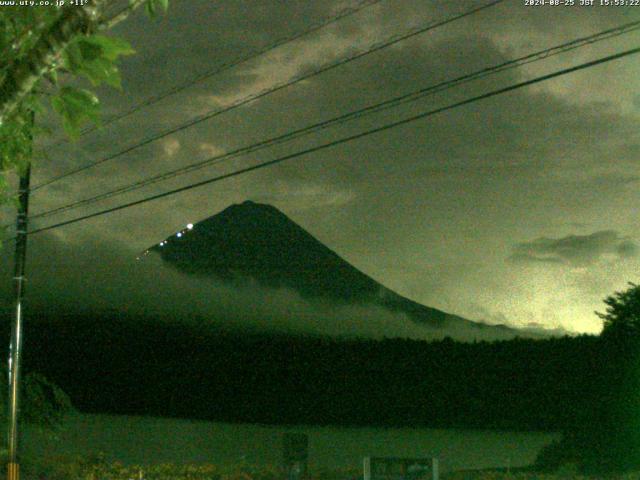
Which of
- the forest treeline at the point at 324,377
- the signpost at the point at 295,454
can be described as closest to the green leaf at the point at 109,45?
the signpost at the point at 295,454

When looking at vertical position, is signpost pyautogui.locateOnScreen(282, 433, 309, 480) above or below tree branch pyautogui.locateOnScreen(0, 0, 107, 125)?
below

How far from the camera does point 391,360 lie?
33.1 metres

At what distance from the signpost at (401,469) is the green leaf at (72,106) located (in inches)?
438

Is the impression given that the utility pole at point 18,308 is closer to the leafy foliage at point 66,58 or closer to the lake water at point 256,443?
the lake water at point 256,443

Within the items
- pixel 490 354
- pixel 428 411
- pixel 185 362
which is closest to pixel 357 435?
pixel 428 411

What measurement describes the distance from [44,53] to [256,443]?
24.2 m

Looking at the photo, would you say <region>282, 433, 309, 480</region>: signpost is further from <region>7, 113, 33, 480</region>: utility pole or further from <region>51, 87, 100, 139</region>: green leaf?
<region>51, 87, 100, 139</region>: green leaf

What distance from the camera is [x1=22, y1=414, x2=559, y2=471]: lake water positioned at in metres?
24.5

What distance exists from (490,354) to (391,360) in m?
5.97

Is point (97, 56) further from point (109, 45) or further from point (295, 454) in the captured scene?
point (295, 454)

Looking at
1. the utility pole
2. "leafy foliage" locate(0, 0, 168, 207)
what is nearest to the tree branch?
"leafy foliage" locate(0, 0, 168, 207)

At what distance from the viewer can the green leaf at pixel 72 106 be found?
3648 millimetres

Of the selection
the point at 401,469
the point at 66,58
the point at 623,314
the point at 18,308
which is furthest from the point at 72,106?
the point at 623,314

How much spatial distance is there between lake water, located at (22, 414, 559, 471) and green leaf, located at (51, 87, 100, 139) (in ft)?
66.2
